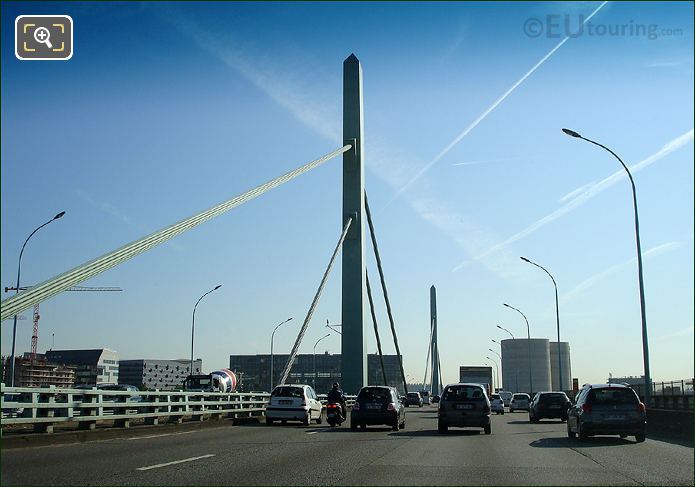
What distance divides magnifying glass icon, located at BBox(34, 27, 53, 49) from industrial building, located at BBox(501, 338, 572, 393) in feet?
307

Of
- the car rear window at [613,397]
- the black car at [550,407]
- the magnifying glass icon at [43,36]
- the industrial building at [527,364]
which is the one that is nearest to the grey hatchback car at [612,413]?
Answer: the car rear window at [613,397]

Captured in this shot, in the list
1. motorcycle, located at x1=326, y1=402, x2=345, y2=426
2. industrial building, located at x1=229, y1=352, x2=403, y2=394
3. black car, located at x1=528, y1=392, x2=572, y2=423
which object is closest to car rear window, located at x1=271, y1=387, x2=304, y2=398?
motorcycle, located at x1=326, y1=402, x2=345, y2=426

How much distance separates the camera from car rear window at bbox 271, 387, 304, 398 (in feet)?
93.0

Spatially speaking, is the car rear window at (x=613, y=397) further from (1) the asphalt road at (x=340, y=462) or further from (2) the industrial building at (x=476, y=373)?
(2) the industrial building at (x=476, y=373)

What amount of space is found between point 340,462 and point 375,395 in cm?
1202

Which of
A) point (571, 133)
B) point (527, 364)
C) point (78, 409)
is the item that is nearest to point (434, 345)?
point (527, 364)

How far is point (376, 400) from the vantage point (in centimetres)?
2498

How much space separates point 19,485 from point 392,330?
4037 centimetres

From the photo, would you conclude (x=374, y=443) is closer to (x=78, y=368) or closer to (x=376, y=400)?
(x=376, y=400)

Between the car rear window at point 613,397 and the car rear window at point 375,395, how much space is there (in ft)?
24.4

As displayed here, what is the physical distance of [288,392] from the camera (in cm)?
2847

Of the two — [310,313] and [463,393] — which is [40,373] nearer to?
[310,313]

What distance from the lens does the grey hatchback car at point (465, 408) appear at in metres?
23.2

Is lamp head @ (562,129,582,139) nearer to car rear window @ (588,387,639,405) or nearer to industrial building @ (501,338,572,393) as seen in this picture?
car rear window @ (588,387,639,405)
